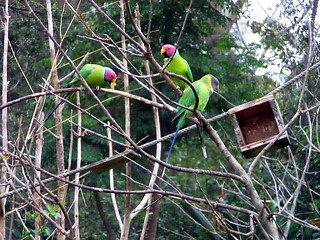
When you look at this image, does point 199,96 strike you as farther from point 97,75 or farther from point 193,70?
point 193,70

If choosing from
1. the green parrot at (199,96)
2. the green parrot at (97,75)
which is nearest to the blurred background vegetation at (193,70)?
the green parrot at (97,75)

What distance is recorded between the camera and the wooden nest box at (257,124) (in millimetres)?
2402

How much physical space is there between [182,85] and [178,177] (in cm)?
397

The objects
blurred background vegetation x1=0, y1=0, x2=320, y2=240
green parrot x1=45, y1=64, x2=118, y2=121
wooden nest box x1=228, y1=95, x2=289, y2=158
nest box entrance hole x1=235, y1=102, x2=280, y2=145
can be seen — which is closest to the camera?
wooden nest box x1=228, y1=95, x2=289, y2=158

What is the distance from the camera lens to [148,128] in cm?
569

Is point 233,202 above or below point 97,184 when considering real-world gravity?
below

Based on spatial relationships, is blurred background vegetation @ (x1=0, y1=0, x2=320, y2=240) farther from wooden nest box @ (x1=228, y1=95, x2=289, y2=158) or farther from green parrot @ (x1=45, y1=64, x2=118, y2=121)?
wooden nest box @ (x1=228, y1=95, x2=289, y2=158)

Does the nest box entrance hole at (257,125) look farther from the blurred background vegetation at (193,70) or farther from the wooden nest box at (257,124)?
the blurred background vegetation at (193,70)

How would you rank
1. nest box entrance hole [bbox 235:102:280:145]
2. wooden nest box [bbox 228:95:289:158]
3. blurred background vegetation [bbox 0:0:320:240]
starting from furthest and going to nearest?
1. blurred background vegetation [bbox 0:0:320:240]
2. nest box entrance hole [bbox 235:102:280:145]
3. wooden nest box [bbox 228:95:289:158]

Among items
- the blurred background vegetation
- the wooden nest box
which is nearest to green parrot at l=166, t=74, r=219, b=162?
the wooden nest box

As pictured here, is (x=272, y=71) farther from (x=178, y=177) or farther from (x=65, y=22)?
(x=65, y=22)

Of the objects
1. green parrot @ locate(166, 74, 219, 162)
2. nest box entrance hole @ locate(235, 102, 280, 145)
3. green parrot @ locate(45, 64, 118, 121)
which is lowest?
nest box entrance hole @ locate(235, 102, 280, 145)

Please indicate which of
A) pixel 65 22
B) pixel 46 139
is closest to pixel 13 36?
pixel 65 22

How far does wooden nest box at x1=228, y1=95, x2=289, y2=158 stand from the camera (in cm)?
240
